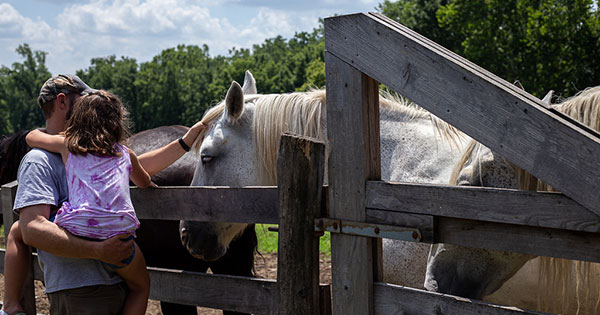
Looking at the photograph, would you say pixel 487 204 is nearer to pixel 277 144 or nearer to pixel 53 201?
pixel 277 144

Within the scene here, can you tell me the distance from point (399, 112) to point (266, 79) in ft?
174

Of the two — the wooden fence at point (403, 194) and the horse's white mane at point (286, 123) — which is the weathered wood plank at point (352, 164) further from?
the horse's white mane at point (286, 123)

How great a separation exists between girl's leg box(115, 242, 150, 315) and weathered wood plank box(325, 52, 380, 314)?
101 cm

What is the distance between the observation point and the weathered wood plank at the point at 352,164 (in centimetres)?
233

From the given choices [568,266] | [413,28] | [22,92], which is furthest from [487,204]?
[22,92]

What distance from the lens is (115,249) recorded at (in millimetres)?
2646

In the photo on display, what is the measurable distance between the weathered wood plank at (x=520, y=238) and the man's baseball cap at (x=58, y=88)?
5.87ft

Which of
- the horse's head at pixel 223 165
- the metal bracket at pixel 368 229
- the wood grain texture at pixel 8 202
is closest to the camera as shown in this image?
the metal bracket at pixel 368 229

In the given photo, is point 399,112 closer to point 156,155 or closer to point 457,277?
point 457,277

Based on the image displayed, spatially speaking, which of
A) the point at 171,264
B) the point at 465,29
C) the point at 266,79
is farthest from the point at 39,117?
the point at 171,264

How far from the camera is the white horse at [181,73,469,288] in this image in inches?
136

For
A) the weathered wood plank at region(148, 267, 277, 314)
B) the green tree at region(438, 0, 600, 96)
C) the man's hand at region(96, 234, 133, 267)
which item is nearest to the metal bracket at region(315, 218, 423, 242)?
the weathered wood plank at region(148, 267, 277, 314)

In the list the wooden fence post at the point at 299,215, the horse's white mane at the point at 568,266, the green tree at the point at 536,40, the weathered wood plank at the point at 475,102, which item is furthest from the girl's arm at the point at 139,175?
the green tree at the point at 536,40

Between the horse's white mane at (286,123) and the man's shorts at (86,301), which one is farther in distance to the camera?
the horse's white mane at (286,123)
